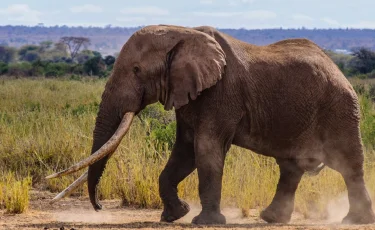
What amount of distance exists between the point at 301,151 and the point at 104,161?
196cm

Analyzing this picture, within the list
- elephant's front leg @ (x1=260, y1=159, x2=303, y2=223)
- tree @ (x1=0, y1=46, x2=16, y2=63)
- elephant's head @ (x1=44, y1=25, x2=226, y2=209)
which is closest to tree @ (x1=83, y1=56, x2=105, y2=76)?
elephant's front leg @ (x1=260, y1=159, x2=303, y2=223)

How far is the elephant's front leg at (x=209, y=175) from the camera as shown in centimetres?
851

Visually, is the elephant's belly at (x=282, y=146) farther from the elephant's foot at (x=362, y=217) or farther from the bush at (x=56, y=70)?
the bush at (x=56, y=70)

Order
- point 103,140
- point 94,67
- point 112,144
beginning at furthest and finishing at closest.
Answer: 1. point 94,67
2. point 103,140
3. point 112,144

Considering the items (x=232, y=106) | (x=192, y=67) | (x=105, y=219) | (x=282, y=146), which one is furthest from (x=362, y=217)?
(x=105, y=219)

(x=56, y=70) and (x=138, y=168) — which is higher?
(x=138, y=168)

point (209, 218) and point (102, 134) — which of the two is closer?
point (102, 134)

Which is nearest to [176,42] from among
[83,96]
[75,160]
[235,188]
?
[235,188]

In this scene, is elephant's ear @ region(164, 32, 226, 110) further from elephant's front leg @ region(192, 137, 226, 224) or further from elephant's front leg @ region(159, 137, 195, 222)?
elephant's front leg @ region(159, 137, 195, 222)

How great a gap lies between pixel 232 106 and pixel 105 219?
208 cm

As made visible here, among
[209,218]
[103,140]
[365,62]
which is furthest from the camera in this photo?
[365,62]

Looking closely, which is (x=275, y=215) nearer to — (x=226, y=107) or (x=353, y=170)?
(x=353, y=170)

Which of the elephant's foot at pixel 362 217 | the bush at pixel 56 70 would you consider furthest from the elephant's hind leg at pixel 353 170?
the bush at pixel 56 70

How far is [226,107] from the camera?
338 inches
